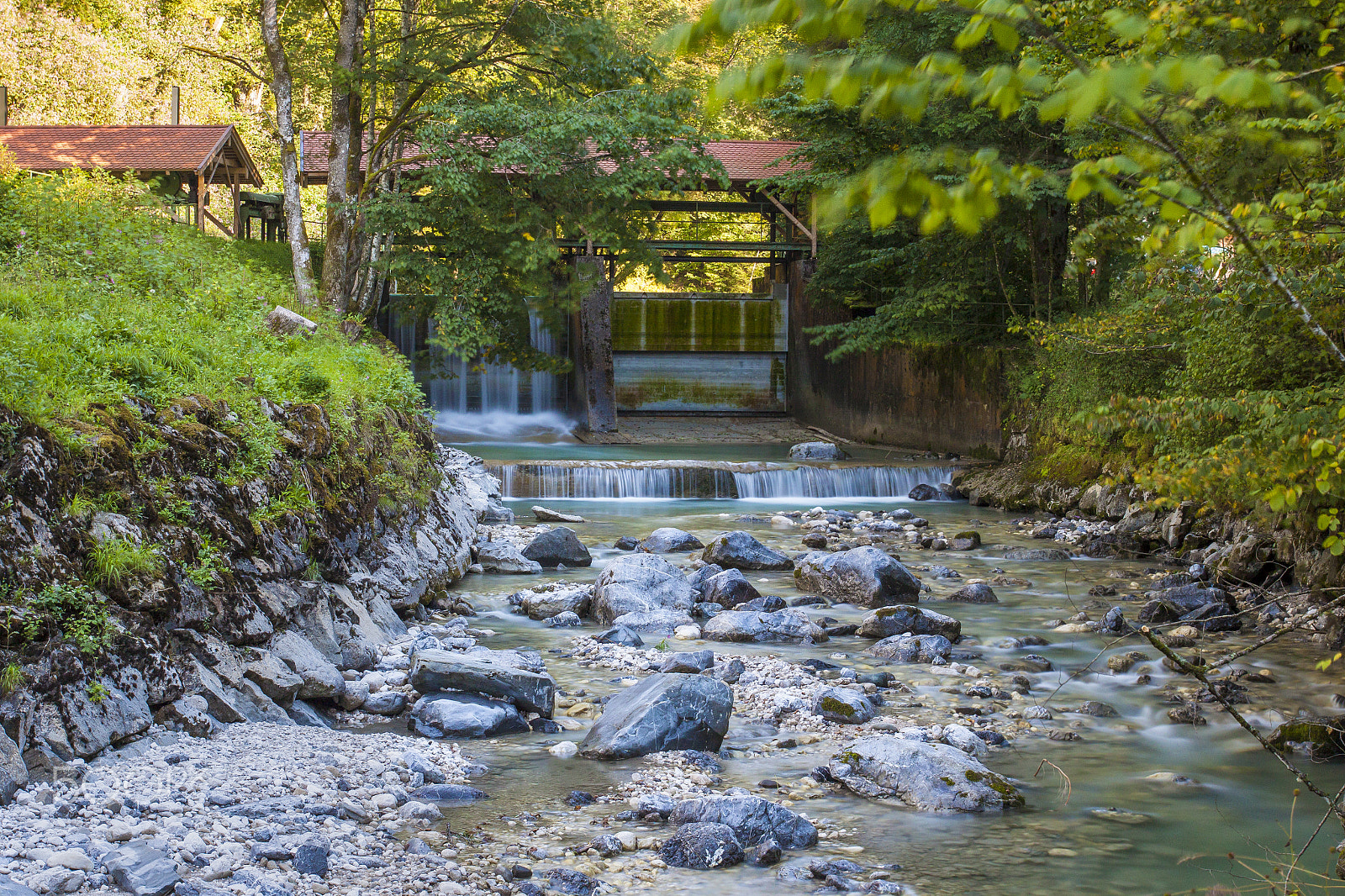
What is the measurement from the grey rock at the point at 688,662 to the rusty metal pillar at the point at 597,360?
1503 cm

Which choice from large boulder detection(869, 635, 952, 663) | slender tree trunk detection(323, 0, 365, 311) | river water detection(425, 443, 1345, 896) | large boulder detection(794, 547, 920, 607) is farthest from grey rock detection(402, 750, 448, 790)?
slender tree trunk detection(323, 0, 365, 311)

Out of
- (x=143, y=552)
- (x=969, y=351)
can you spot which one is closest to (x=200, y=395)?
(x=143, y=552)

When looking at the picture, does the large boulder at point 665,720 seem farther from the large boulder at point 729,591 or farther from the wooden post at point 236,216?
the wooden post at point 236,216

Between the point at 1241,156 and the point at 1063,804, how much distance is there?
4.23 metres

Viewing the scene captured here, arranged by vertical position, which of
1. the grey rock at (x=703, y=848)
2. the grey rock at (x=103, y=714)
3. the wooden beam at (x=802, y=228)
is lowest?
the grey rock at (x=703, y=848)

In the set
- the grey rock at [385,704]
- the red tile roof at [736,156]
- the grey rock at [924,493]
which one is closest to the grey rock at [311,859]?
the grey rock at [385,704]

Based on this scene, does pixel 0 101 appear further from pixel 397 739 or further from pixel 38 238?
pixel 397 739

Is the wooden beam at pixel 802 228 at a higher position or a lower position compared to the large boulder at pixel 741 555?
higher

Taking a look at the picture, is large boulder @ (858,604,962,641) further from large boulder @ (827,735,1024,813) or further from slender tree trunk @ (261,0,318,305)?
slender tree trunk @ (261,0,318,305)

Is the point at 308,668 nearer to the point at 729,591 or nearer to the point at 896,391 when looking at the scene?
the point at 729,591

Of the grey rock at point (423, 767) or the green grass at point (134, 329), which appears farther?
the green grass at point (134, 329)

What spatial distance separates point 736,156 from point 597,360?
5.74 meters

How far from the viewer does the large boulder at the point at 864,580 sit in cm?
872

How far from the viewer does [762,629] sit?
764cm
